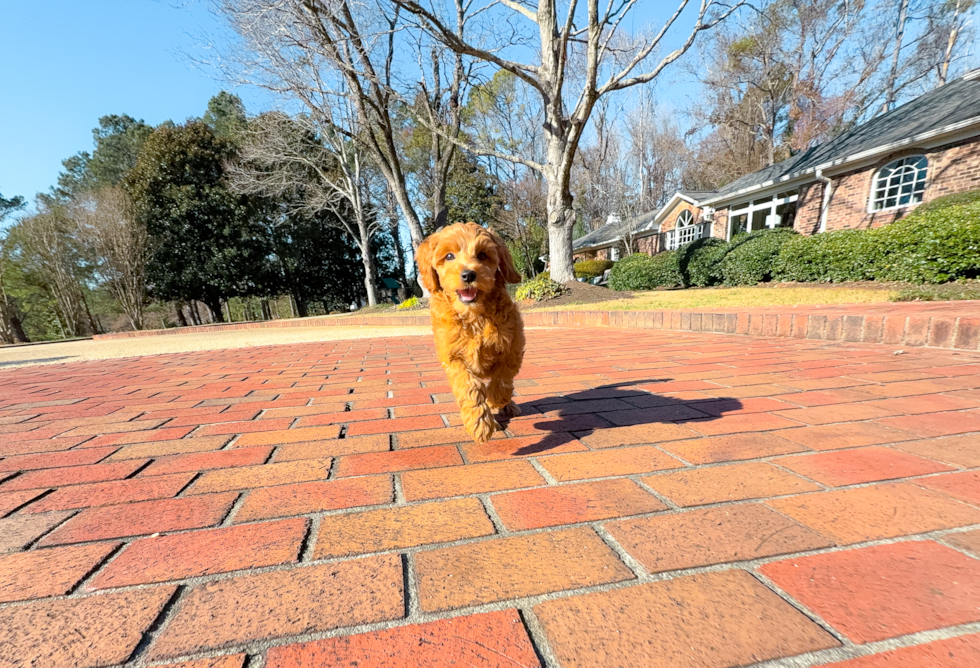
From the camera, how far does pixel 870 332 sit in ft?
12.0

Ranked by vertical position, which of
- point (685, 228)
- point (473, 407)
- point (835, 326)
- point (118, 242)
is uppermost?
point (118, 242)

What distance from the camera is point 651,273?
1548cm

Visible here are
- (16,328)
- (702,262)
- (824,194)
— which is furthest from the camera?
(16,328)

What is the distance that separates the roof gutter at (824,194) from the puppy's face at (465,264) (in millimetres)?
16972

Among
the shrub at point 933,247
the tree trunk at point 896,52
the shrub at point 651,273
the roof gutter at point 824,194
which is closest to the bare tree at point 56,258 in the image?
the shrub at point 651,273

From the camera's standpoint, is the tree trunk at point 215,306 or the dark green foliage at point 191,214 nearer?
the dark green foliage at point 191,214

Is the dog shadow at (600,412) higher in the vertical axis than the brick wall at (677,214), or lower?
lower

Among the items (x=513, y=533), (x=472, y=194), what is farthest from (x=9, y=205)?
(x=513, y=533)

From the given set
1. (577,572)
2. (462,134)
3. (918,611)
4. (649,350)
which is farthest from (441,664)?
(462,134)

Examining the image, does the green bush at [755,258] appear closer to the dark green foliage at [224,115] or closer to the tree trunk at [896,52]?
the tree trunk at [896,52]

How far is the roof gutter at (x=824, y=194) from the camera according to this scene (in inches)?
549

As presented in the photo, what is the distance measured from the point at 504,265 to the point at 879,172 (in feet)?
54.7

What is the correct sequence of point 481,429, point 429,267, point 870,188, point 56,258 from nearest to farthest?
point 481,429
point 429,267
point 870,188
point 56,258

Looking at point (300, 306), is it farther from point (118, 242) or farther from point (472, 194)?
point (472, 194)
